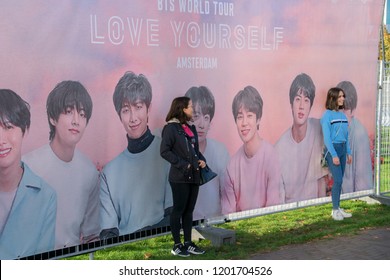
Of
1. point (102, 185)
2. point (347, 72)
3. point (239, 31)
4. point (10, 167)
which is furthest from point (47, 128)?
point (347, 72)

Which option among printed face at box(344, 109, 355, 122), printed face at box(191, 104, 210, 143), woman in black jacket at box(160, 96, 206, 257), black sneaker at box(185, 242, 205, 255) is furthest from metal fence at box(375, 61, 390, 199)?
black sneaker at box(185, 242, 205, 255)

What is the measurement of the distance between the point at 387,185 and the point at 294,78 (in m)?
3.18

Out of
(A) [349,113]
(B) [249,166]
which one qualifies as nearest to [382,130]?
(A) [349,113]

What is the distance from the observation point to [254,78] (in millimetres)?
7941

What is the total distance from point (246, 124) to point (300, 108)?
3.83ft

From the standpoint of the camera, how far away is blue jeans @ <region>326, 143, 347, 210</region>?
8.90 metres

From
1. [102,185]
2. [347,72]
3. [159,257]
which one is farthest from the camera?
[347,72]

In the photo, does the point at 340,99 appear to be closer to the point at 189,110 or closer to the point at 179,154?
the point at 189,110

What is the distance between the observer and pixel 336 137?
8.84 meters

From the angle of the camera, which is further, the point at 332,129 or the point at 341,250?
the point at 332,129

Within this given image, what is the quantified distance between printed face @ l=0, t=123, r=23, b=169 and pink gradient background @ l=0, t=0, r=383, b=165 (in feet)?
0.34

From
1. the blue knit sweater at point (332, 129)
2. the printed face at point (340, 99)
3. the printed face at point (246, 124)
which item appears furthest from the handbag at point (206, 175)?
the printed face at point (340, 99)

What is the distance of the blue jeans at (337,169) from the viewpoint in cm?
890

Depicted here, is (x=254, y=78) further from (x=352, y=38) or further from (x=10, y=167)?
(x=10, y=167)
